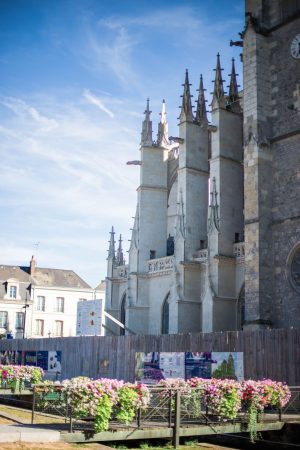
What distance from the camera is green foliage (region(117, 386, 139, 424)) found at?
11508mm

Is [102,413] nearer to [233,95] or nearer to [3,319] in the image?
[233,95]

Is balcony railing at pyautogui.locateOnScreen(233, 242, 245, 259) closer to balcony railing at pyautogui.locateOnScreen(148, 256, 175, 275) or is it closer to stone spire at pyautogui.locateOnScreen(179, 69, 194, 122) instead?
balcony railing at pyautogui.locateOnScreen(148, 256, 175, 275)

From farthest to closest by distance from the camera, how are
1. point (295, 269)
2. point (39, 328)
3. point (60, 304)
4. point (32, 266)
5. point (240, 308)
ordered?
point (32, 266)
point (60, 304)
point (39, 328)
point (240, 308)
point (295, 269)

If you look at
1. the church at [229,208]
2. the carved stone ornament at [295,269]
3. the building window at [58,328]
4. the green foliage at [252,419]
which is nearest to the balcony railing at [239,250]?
the church at [229,208]

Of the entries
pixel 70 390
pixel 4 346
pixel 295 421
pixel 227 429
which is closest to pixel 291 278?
pixel 295 421

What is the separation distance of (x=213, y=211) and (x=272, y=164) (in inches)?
165

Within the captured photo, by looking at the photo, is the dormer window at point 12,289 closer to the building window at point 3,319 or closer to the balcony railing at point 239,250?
the building window at point 3,319

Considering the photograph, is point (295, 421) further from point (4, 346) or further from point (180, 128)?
point (4, 346)

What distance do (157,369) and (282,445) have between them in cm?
843

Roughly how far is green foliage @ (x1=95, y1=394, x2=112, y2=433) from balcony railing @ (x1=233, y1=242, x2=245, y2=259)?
1608 cm

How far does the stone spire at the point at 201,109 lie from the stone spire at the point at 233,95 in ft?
6.04

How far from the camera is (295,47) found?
23859 mm

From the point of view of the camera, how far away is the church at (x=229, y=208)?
2311 cm

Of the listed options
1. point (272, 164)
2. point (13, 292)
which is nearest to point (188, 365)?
point (272, 164)
